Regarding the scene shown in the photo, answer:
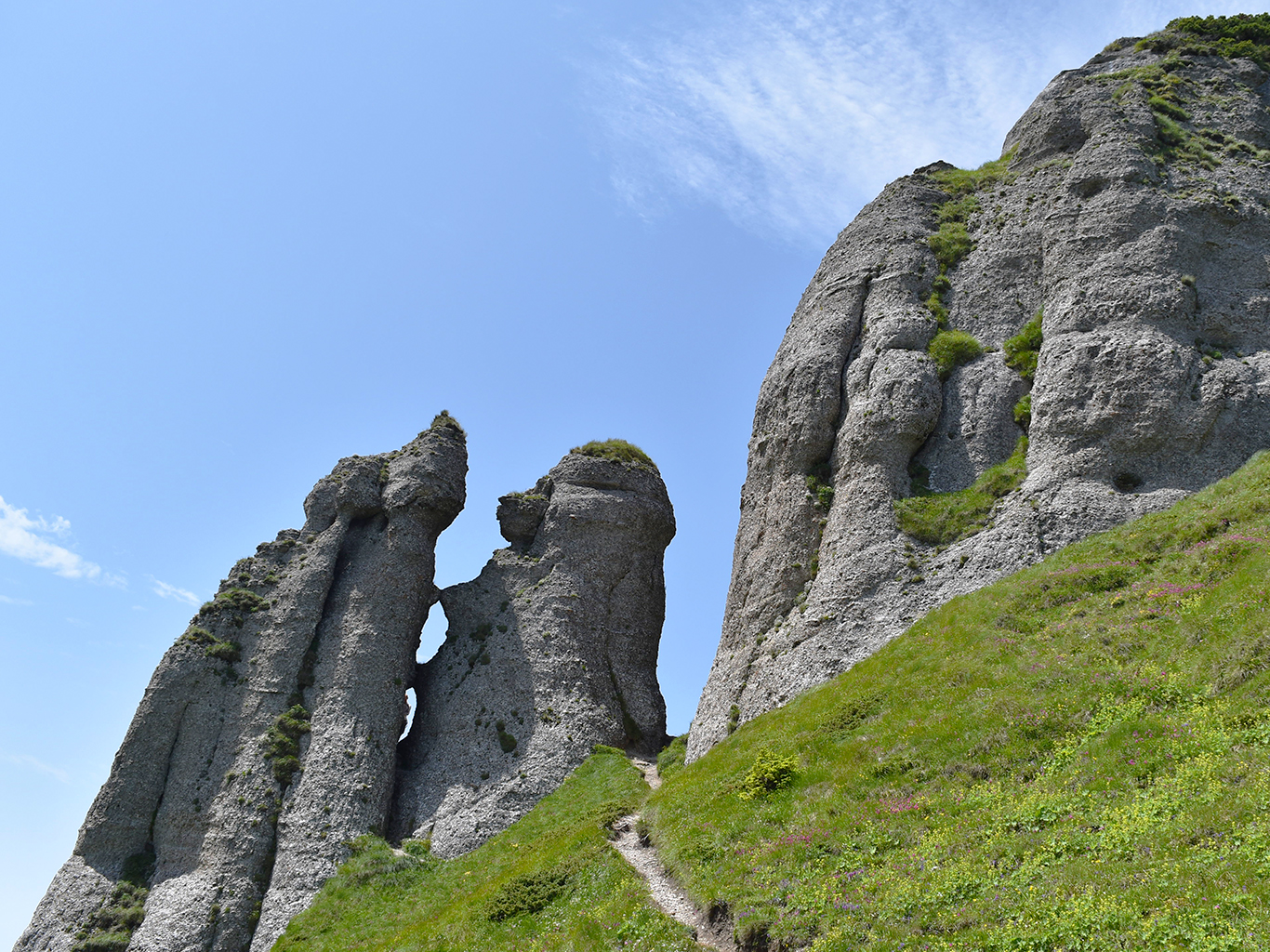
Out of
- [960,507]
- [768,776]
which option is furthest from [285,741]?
[960,507]

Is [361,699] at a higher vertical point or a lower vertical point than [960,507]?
higher

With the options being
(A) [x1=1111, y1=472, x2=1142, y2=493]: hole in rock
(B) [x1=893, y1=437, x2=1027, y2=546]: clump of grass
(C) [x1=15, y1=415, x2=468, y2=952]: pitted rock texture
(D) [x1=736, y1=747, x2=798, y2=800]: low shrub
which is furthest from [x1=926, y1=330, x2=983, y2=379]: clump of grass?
(C) [x1=15, y1=415, x2=468, y2=952]: pitted rock texture

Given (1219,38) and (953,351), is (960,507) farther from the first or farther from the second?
(1219,38)

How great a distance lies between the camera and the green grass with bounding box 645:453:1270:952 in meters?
17.8

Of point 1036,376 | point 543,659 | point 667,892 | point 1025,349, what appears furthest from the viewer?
point 543,659

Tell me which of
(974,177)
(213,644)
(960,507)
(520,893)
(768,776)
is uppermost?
(974,177)

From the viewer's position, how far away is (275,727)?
50.3m

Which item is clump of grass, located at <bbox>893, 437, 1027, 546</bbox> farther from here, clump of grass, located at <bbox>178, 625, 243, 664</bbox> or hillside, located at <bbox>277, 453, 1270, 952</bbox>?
clump of grass, located at <bbox>178, 625, 243, 664</bbox>

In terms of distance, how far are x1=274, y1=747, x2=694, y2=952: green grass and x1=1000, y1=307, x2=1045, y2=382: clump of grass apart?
26.4 metres

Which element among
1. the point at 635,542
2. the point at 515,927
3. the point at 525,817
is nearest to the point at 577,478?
the point at 635,542

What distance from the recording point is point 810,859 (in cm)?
2533

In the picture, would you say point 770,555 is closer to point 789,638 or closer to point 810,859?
point 789,638

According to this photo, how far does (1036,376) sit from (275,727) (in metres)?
40.9

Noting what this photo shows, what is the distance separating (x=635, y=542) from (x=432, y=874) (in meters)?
23.0
